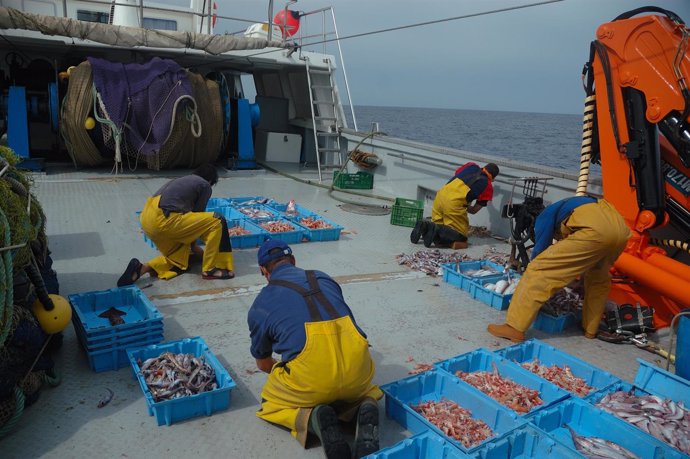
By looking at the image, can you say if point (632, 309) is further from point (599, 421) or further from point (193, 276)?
point (193, 276)

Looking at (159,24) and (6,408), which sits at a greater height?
(159,24)

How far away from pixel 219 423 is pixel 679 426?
285 cm

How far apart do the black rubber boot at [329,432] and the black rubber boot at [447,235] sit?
15.5 ft

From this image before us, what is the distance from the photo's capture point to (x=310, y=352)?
3100mm

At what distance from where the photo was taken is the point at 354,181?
11.1 metres

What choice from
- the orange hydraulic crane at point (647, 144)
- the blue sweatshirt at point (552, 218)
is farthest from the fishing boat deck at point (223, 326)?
the blue sweatshirt at point (552, 218)

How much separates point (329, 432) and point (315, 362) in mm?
386

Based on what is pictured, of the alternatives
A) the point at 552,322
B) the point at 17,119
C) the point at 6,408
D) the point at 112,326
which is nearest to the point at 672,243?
the point at 552,322

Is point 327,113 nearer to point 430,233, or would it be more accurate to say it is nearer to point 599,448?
point 430,233

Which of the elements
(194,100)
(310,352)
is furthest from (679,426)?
(194,100)

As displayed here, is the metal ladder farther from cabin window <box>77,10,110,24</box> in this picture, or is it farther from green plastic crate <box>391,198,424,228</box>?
cabin window <box>77,10,110,24</box>

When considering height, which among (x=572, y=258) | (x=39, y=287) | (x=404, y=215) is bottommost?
(x=404, y=215)

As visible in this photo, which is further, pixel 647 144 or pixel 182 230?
pixel 182 230

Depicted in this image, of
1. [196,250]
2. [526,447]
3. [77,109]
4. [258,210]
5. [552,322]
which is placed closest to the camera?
[526,447]
